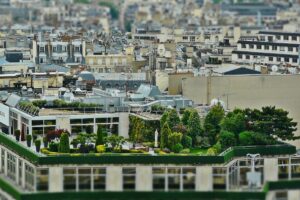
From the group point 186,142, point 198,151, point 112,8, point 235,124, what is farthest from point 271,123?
point 112,8

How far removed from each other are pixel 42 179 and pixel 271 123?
7497 mm

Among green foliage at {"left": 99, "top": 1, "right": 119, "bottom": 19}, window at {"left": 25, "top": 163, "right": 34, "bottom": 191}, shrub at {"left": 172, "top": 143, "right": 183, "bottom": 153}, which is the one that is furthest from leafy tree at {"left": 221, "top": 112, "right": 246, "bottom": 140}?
green foliage at {"left": 99, "top": 1, "right": 119, "bottom": 19}

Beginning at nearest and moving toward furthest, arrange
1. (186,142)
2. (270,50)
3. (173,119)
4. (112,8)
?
(186,142) → (173,119) → (270,50) → (112,8)

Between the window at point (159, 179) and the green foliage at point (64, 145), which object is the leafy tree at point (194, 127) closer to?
the window at point (159, 179)

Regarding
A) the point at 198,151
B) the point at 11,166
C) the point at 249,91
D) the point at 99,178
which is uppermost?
the point at 249,91

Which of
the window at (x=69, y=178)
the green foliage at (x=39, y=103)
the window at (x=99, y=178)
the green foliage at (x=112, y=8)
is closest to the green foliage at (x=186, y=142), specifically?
the window at (x=99, y=178)

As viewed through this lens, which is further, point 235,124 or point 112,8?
point 112,8

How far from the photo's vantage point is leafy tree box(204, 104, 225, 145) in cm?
3650

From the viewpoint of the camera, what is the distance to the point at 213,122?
122ft

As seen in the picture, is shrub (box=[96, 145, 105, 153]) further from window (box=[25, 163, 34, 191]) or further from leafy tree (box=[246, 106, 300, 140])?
leafy tree (box=[246, 106, 300, 140])

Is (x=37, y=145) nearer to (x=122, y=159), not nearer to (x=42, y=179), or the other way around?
(x=42, y=179)

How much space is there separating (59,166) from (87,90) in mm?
12877

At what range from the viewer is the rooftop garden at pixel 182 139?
33.0 m

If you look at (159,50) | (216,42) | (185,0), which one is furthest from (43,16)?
(159,50)
